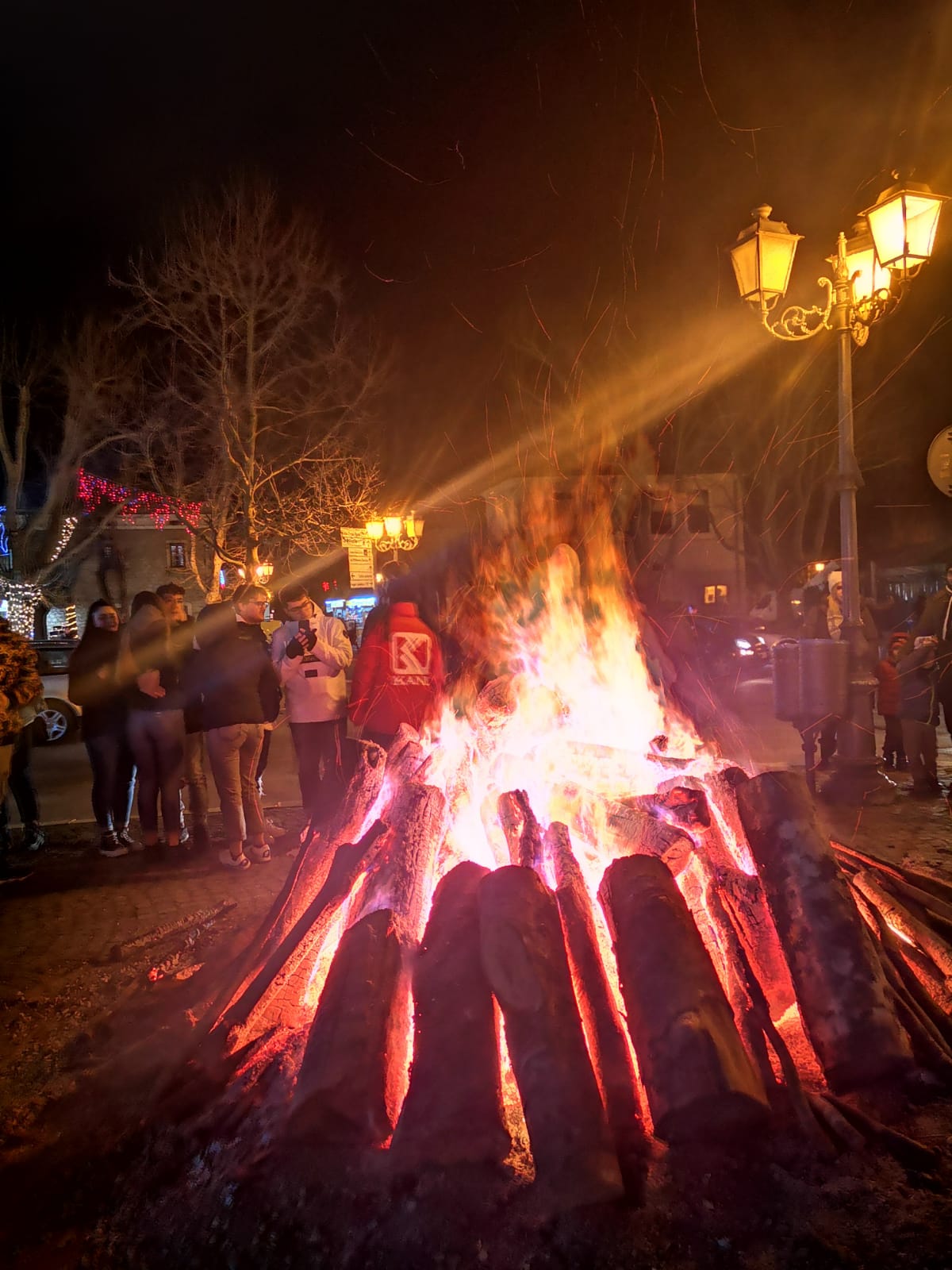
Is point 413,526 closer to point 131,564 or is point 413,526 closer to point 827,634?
point 827,634

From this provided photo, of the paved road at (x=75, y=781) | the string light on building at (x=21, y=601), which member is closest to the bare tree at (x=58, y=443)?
the string light on building at (x=21, y=601)

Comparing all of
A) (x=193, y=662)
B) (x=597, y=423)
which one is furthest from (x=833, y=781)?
(x=193, y=662)

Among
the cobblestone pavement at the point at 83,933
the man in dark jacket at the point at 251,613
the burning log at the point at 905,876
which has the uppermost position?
the man in dark jacket at the point at 251,613

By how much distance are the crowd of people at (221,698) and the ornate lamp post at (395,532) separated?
10767mm

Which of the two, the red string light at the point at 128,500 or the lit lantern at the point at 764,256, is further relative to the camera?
the red string light at the point at 128,500

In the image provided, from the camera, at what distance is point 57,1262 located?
7.11ft

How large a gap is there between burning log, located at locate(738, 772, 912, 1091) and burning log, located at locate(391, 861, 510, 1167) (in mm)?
1163

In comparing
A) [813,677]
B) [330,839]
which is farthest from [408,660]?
[813,677]

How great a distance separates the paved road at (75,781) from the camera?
7.84 metres

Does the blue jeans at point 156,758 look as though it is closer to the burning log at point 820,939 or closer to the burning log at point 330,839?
the burning log at point 330,839

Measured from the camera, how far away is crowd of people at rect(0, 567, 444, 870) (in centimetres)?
539

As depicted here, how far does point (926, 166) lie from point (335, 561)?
3683cm

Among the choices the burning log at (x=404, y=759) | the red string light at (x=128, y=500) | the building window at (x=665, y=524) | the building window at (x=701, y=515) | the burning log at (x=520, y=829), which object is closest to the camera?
the burning log at (x=520, y=829)

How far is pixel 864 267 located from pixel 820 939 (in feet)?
22.0
